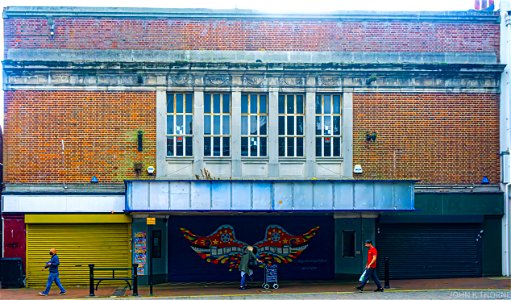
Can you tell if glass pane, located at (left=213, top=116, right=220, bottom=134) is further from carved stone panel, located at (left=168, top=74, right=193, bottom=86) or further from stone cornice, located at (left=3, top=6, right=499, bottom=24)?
stone cornice, located at (left=3, top=6, right=499, bottom=24)

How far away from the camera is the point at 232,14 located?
84.1 ft

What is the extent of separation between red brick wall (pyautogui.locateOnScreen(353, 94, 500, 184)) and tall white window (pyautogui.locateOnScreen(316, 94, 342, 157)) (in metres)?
0.55

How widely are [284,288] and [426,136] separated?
6.80m

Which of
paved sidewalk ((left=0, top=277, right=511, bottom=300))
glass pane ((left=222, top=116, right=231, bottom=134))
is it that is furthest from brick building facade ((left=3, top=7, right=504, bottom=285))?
paved sidewalk ((left=0, top=277, right=511, bottom=300))

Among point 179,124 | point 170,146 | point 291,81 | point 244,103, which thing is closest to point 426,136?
point 291,81

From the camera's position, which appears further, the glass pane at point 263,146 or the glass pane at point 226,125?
the glass pane at point 263,146

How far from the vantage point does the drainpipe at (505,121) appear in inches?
1016

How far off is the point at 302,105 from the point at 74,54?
7357mm

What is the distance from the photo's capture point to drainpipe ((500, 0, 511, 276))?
25797 millimetres

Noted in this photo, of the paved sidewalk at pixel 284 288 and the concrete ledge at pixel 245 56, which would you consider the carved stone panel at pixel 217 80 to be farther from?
the paved sidewalk at pixel 284 288

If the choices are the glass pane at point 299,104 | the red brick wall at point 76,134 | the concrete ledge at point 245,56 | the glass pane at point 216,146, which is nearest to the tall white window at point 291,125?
the glass pane at point 299,104

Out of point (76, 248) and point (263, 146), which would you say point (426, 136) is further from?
point (76, 248)

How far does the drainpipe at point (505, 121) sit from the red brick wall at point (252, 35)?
1.10 feet

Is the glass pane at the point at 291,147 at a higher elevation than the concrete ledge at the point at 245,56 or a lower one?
lower
